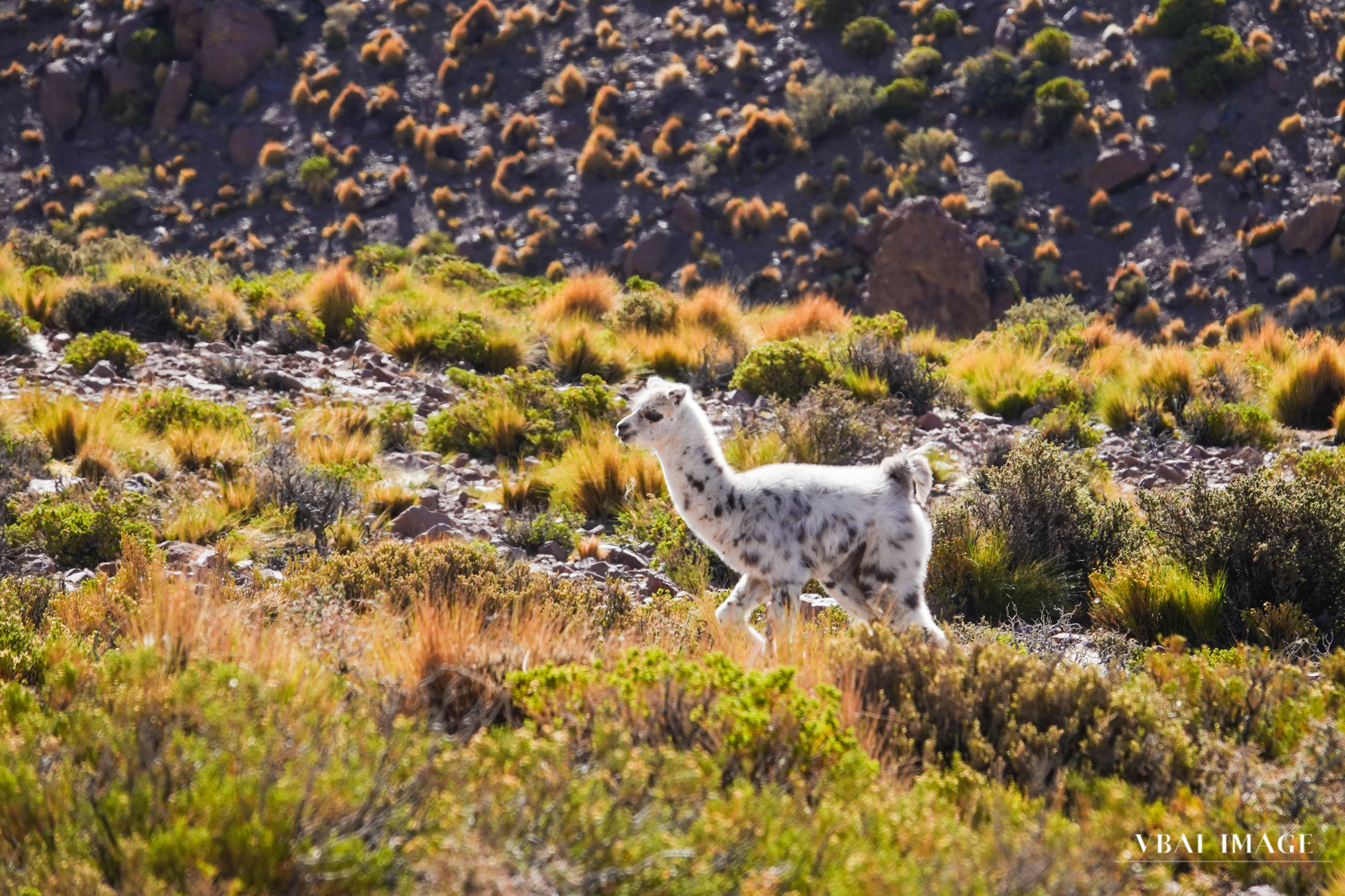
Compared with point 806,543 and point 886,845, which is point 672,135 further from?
point 886,845

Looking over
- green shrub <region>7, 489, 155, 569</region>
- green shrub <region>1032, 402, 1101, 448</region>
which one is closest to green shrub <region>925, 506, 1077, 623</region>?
green shrub <region>1032, 402, 1101, 448</region>

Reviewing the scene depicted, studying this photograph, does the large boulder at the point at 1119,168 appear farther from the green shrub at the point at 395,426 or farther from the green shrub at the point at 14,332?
the green shrub at the point at 14,332

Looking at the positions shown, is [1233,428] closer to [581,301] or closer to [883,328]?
[883,328]

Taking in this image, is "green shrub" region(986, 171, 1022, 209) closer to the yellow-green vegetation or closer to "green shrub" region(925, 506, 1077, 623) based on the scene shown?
"green shrub" region(925, 506, 1077, 623)

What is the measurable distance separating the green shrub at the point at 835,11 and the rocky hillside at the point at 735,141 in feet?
0.31

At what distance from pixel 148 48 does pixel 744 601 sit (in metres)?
40.5

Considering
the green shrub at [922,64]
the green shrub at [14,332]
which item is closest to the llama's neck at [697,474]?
the green shrub at [14,332]

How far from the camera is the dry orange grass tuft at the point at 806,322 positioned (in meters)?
14.5

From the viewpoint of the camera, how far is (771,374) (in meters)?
11.5

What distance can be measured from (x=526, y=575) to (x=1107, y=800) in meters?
3.85

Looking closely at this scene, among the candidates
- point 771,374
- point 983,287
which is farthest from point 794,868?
point 983,287

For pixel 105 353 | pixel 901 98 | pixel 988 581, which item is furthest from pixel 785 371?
pixel 901 98

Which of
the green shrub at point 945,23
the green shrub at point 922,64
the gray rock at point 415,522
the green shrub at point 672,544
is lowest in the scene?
the green shrub at point 672,544

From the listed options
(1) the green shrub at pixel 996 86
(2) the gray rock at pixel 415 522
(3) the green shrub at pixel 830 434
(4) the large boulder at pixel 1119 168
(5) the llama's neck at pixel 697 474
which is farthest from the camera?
(1) the green shrub at pixel 996 86
